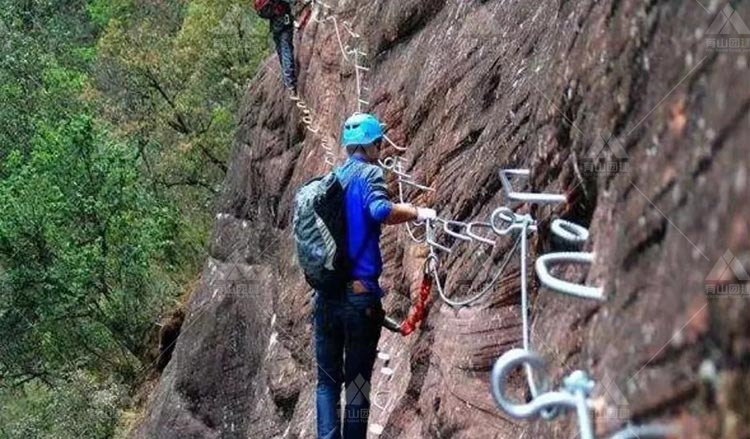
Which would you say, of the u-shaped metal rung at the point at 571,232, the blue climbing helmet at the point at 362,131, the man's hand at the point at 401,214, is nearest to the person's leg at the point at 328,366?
the man's hand at the point at 401,214

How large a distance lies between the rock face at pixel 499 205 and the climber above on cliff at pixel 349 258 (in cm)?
45

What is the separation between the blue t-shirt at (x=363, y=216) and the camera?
5.16m

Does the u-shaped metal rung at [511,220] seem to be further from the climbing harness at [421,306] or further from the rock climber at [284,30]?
the rock climber at [284,30]

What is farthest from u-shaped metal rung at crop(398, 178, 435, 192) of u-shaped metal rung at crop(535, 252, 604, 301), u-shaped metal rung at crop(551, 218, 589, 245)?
u-shaped metal rung at crop(535, 252, 604, 301)

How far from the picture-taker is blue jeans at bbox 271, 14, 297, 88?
1095 cm

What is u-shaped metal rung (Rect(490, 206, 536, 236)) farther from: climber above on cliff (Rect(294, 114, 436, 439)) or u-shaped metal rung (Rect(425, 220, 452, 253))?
u-shaped metal rung (Rect(425, 220, 452, 253))

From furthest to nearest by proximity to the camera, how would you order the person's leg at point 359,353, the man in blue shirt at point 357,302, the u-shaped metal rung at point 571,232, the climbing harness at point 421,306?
the climbing harness at point 421,306 → the person's leg at point 359,353 → the man in blue shirt at point 357,302 → the u-shaped metal rung at point 571,232

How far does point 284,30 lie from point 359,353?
249 inches

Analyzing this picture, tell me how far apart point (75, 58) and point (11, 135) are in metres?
6.79

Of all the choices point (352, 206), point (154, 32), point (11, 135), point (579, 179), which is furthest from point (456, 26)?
point (11, 135)

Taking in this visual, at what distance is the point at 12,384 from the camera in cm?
1881

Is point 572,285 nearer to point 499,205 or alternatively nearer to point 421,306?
point 499,205

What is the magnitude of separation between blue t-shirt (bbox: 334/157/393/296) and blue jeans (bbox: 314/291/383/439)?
0.14m

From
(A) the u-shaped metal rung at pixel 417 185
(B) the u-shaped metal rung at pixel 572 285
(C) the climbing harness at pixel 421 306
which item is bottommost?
(C) the climbing harness at pixel 421 306
